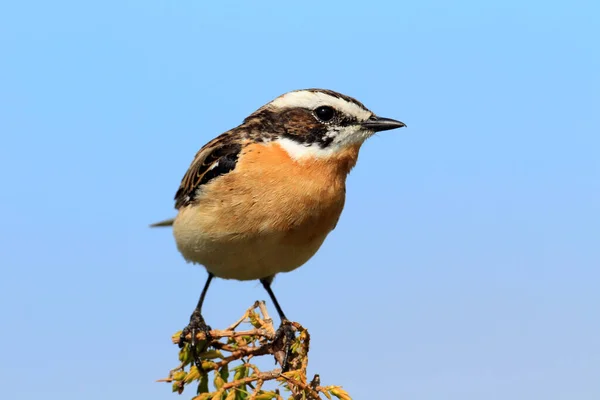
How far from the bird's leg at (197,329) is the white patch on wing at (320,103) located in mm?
1810

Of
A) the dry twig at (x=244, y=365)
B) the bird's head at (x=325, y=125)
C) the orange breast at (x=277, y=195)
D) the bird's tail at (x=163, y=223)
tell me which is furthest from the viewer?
the bird's tail at (x=163, y=223)

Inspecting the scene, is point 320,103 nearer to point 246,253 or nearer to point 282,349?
point 246,253

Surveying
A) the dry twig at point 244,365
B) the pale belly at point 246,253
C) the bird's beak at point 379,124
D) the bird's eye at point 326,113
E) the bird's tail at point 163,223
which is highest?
the bird's tail at point 163,223

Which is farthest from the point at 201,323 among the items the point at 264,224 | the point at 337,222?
the point at 337,222

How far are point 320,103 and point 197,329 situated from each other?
2.15 meters

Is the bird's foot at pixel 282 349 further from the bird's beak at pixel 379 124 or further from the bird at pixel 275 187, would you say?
the bird's beak at pixel 379 124

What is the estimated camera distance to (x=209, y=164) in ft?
23.1

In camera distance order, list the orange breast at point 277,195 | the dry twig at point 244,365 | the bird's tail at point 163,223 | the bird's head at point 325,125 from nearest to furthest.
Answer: the dry twig at point 244,365 < the orange breast at point 277,195 < the bird's head at point 325,125 < the bird's tail at point 163,223

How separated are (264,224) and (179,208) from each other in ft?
4.75

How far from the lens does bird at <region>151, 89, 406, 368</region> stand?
6.33 m

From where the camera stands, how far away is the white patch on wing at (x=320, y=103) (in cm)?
675

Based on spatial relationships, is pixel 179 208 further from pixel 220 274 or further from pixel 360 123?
pixel 360 123

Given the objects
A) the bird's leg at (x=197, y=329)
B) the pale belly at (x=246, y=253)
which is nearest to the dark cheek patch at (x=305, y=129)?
the pale belly at (x=246, y=253)

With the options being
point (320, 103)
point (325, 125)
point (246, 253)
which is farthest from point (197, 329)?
point (320, 103)
